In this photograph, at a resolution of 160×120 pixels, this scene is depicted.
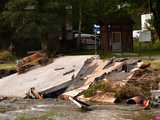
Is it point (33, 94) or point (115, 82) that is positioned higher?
point (115, 82)

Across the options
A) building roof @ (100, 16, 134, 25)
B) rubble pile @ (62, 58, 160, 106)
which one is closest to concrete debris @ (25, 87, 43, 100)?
rubble pile @ (62, 58, 160, 106)

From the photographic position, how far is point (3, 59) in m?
63.2

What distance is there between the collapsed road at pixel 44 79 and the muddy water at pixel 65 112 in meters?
5.14

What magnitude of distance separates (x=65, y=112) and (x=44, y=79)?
1348cm

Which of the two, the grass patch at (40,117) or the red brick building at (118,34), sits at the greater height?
the red brick building at (118,34)

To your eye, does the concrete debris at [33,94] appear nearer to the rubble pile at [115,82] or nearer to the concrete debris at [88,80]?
the concrete debris at [88,80]

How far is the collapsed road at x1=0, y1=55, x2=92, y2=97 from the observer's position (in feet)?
140

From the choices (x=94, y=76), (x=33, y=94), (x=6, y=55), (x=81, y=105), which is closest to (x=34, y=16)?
(x=6, y=55)

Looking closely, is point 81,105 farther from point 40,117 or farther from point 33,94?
point 33,94

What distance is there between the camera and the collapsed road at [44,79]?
140ft

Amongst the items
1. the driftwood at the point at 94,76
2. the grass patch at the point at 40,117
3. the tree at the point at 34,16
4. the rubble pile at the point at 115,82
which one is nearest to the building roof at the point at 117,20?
the tree at the point at 34,16

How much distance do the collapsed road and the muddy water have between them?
5.14 meters

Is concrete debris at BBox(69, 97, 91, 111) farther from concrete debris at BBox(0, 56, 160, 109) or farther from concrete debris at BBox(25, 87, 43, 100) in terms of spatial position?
concrete debris at BBox(25, 87, 43, 100)

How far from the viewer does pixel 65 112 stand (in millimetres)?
32094
